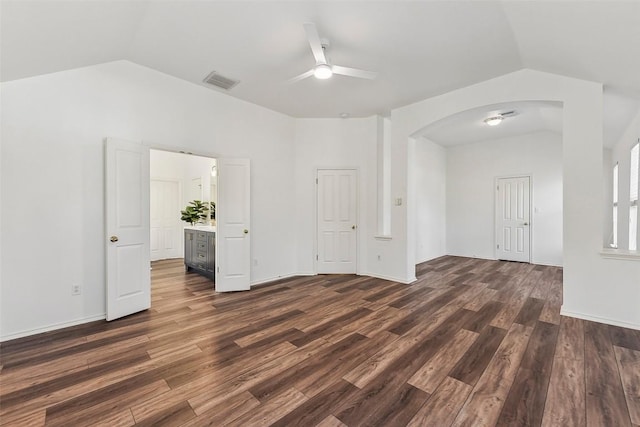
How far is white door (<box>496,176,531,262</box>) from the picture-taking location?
627 cm

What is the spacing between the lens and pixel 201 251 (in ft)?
16.2

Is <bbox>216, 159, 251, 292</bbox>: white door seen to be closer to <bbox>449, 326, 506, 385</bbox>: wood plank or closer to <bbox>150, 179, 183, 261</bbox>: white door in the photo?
<bbox>449, 326, 506, 385</bbox>: wood plank

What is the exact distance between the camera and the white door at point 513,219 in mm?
6270

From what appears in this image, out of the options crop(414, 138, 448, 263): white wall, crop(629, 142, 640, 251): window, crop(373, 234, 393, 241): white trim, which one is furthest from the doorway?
crop(629, 142, 640, 251): window

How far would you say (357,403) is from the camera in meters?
1.70

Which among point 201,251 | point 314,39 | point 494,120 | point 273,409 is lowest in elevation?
point 273,409

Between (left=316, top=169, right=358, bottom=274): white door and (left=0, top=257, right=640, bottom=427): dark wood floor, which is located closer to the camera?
(left=0, top=257, right=640, bottom=427): dark wood floor

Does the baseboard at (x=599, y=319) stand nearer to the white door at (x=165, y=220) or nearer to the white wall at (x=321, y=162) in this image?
the white wall at (x=321, y=162)

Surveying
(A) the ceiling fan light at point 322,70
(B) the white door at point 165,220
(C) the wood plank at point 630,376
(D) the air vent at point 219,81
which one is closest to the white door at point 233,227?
(D) the air vent at point 219,81

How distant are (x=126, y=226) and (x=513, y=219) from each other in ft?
26.0

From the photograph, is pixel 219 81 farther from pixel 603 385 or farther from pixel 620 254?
pixel 620 254

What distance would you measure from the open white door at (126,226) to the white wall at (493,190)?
7347mm

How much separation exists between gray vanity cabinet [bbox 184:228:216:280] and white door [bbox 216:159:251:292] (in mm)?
554

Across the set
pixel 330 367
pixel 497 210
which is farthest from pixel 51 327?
pixel 497 210
